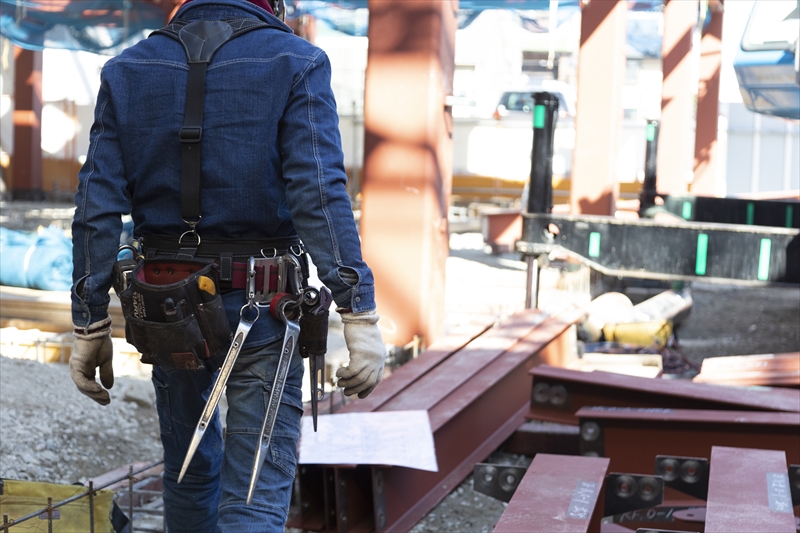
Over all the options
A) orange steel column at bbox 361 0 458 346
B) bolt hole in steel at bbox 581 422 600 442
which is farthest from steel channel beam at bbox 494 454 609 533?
orange steel column at bbox 361 0 458 346

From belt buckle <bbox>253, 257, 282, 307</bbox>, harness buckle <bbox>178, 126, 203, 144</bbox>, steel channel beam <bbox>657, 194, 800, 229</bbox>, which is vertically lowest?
belt buckle <bbox>253, 257, 282, 307</bbox>

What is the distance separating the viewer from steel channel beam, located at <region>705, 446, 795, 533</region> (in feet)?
8.93

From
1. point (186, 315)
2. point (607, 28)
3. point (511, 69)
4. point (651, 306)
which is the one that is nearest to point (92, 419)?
point (186, 315)

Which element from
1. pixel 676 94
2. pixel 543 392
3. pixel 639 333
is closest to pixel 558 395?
→ pixel 543 392

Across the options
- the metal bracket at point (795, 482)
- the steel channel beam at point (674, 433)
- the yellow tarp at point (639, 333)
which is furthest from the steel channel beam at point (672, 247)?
the metal bracket at point (795, 482)

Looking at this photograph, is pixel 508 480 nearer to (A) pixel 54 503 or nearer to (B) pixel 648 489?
(B) pixel 648 489

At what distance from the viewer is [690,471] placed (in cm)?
348

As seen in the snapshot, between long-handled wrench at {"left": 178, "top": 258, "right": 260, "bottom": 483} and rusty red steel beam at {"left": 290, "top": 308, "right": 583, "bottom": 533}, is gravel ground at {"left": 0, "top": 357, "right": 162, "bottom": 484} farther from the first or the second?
long-handled wrench at {"left": 178, "top": 258, "right": 260, "bottom": 483}

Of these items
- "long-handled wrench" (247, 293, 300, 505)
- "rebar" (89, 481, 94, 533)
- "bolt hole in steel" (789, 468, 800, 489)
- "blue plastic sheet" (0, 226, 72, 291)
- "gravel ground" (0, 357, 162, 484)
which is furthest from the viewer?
"blue plastic sheet" (0, 226, 72, 291)

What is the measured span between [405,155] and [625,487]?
3510 millimetres

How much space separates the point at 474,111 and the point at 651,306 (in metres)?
21.6

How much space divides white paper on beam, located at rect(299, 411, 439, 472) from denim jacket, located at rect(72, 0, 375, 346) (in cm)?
124

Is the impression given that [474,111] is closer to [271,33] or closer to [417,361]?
[417,361]

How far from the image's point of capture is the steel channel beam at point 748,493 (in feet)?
8.93
